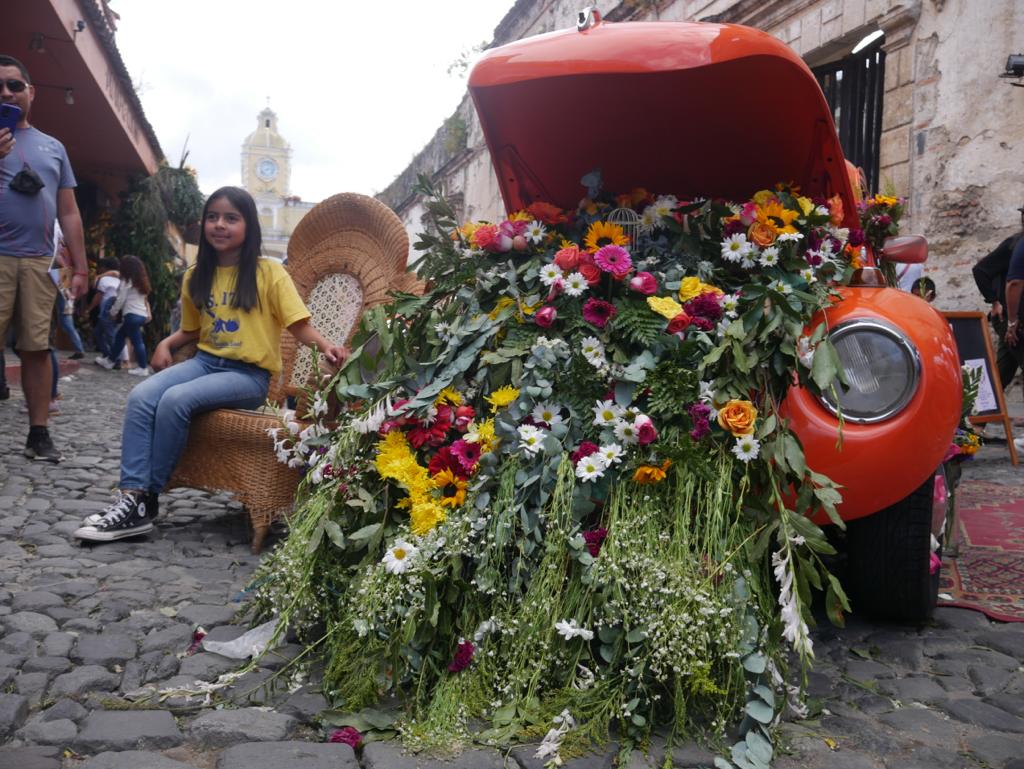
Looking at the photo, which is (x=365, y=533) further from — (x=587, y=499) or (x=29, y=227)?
(x=29, y=227)

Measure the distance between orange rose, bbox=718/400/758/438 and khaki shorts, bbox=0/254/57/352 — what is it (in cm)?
393

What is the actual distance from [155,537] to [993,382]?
17.9ft

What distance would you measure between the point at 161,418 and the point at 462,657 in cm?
199

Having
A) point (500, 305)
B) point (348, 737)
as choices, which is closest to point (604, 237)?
point (500, 305)

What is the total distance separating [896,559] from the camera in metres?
2.68

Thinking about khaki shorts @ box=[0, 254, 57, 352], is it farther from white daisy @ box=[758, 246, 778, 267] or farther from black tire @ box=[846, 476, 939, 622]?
Answer: black tire @ box=[846, 476, 939, 622]

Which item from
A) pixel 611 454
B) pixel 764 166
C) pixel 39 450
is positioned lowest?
pixel 39 450

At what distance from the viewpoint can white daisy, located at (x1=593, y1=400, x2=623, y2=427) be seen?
7.64ft

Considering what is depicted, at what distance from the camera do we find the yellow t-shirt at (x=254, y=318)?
3789mm

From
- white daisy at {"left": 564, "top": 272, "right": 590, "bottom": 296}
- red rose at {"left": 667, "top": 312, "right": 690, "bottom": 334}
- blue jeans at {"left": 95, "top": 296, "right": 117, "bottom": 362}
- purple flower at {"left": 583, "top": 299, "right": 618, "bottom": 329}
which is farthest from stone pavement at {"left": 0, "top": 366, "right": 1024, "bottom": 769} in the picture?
blue jeans at {"left": 95, "top": 296, "right": 117, "bottom": 362}

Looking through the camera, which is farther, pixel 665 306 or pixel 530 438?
pixel 665 306

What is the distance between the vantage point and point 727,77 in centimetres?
276

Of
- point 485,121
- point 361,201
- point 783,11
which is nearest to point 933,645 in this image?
point 485,121

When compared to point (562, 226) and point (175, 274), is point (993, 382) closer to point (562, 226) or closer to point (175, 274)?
point (562, 226)
